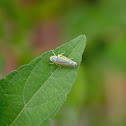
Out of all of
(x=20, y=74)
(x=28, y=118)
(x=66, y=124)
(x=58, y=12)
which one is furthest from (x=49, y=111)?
(x=58, y=12)

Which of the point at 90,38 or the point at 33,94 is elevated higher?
the point at 33,94

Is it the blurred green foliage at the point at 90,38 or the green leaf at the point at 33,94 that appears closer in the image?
the green leaf at the point at 33,94

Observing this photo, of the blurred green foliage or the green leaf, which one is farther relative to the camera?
the blurred green foliage

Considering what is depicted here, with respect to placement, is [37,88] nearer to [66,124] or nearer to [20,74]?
[20,74]

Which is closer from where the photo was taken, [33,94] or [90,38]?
[33,94]
